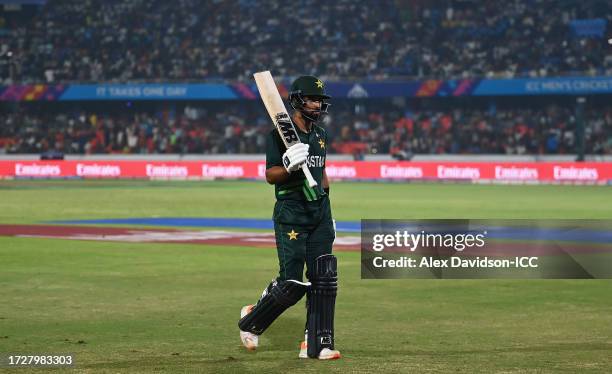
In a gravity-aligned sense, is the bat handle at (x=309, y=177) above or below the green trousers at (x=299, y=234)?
above

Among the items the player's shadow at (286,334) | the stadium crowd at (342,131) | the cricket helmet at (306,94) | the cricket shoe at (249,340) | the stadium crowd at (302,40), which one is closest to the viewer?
the cricket helmet at (306,94)

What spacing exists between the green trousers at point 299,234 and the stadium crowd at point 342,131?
4597 cm

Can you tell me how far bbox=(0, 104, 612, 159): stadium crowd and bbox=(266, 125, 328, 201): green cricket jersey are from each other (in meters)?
45.9

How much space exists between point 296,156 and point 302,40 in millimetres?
53387

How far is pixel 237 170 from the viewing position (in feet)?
164

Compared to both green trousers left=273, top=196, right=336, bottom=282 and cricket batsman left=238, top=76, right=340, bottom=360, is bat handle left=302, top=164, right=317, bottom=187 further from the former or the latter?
green trousers left=273, top=196, right=336, bottom=282

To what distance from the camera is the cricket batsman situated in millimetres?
8086

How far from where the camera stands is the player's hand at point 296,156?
7738mm

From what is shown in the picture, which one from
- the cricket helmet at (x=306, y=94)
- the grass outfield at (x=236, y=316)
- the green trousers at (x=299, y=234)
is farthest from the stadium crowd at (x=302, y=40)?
the green trousers at (x=299, y=234)

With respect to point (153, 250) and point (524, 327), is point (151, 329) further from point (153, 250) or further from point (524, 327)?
point (153, 250)

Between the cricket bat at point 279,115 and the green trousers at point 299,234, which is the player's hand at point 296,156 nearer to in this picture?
the cricket bat at point 279,115

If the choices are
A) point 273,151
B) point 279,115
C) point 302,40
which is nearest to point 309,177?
point 273,151

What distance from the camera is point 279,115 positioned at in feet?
26.6

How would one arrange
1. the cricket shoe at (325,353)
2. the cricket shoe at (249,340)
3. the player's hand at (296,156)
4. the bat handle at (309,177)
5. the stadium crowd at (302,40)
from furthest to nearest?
the stadium crowd at (302,40) → the cricket shoe at (249,340) → the cricket shoe at (325,353) → the bat handle at (309,177) → the player's hand at (296,156)
